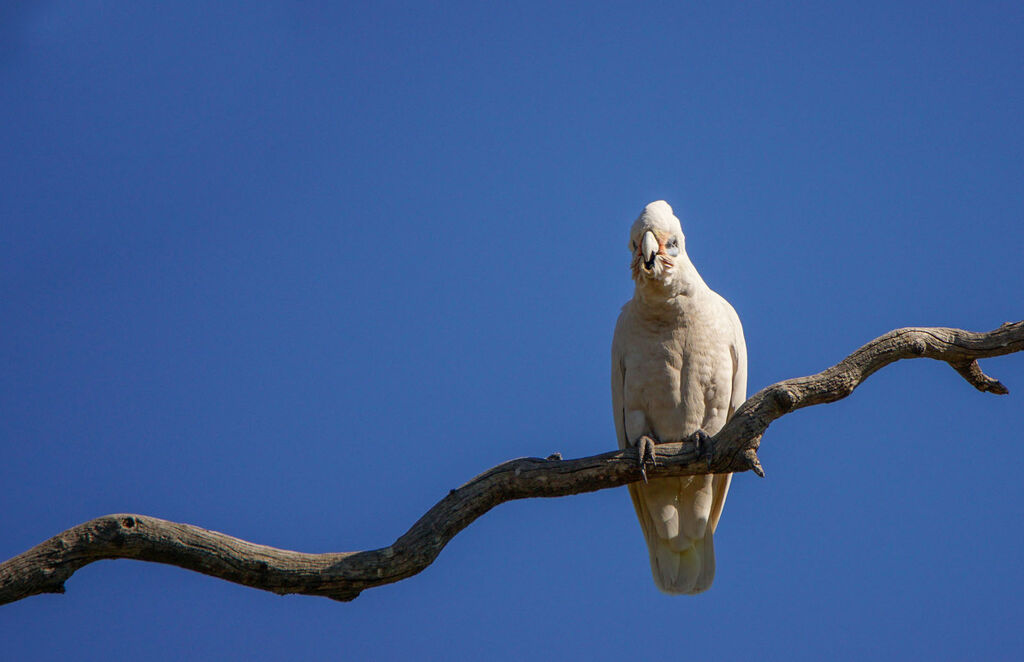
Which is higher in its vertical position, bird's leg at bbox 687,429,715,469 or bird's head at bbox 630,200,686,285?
bird's head at bbox 630,200,686,285

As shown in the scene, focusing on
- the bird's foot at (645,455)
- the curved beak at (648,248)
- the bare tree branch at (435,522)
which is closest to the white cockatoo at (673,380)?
the curved beak at (648,248)

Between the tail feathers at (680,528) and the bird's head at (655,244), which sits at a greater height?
the bird's head at (655,244)

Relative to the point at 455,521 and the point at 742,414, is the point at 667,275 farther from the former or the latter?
the point at 455,521

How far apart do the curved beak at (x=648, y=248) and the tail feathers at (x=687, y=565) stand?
2330mm

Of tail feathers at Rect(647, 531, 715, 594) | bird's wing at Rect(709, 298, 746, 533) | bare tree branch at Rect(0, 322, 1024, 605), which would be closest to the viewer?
bare tree branch at Rect(0, 322, 1024, 605)

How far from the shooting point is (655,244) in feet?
21.2

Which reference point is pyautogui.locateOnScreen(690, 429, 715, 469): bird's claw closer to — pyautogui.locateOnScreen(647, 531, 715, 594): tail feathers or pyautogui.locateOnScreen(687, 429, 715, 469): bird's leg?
pyautogui.locateOnScreen(687, 429, 715, 469): bird's leg

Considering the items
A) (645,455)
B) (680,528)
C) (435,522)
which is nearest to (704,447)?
(645,455)

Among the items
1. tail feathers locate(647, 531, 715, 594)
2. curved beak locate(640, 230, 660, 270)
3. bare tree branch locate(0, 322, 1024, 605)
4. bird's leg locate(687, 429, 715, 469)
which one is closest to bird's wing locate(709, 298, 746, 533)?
tail feathers locate(647, 531, 715, 594)

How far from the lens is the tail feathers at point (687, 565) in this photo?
7.33m

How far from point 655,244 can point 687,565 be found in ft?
8.74

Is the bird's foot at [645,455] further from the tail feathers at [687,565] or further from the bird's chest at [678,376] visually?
the tail feathers at [687,565]

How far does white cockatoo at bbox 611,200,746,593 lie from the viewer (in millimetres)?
6645

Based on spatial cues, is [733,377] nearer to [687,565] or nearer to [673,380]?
[673,380]
